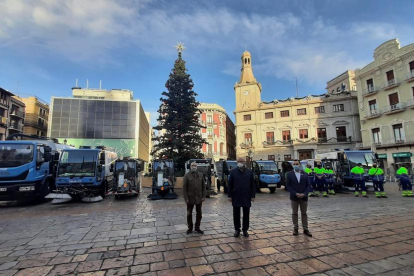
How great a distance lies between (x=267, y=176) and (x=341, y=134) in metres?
26.9

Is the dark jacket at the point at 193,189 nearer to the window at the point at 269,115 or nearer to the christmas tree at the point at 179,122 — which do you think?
the christmas tree at the point at 179,122

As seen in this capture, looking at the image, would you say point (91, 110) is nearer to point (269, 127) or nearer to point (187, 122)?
point (187, 122)

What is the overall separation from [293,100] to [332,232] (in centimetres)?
3638

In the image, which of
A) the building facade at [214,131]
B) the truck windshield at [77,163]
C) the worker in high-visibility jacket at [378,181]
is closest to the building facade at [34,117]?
the building facade at [214,131]

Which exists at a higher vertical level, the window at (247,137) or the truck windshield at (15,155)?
the window at (247,137)

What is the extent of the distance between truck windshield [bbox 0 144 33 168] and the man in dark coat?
10.7 meters

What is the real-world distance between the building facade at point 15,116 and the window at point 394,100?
Result: 56.6 m

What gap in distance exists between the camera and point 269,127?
1524 inches

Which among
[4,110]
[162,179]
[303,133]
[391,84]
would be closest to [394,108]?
[391,84]

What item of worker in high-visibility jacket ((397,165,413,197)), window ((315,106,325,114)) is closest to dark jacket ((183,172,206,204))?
worker in high-visibility jacket ((397,165,413,197))

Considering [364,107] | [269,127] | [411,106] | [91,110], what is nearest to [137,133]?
[91,110]

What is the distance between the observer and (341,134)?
114 ft

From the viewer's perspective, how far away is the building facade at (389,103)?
25906mm

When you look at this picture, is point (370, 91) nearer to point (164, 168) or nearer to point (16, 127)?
point (164, 168)
